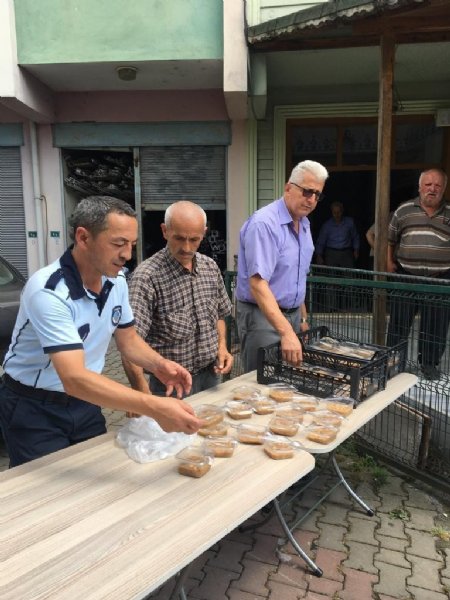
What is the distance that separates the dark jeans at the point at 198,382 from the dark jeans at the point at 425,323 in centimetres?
146

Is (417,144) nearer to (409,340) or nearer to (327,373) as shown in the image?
(409,340)

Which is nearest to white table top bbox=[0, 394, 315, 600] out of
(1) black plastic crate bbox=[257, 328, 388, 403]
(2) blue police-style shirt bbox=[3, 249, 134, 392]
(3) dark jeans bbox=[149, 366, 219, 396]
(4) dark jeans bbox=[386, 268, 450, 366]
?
(2) blue police-style shirt bbox=[3, 249, 134, 392]

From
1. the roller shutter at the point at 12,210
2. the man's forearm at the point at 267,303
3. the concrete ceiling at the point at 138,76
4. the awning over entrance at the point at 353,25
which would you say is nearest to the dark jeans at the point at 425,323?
the man's forearm at the point at 267,303

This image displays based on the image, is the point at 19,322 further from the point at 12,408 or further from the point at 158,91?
the point at 158,91

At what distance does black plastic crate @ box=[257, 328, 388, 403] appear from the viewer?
8.07 ft

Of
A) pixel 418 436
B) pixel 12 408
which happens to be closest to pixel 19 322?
pixel 12 408

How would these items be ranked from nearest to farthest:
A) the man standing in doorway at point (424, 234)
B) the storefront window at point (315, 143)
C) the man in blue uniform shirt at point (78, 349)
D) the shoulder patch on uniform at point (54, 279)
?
the man in blue uniform shirt at point (78, 349) → the shoulder patch on uniform at point (54, 279) → the man standing in doorway at point (424, 234) → the storefront window at point (315, 143)

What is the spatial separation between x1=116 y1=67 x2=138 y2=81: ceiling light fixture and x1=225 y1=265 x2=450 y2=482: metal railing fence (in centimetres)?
473

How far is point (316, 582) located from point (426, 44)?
6.13 metres

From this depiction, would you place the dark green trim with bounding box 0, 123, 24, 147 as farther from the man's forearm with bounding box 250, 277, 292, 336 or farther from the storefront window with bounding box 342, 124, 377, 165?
the man's forearm with bounding box 250, 277, 292, 336

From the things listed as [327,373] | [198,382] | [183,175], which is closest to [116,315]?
[198,382]

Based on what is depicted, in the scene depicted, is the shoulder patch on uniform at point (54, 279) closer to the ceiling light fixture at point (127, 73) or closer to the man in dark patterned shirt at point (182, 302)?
the man in dark patterned shirt at point (182, 302)

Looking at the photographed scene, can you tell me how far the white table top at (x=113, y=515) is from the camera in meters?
1.26

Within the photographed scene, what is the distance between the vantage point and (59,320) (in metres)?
1.80
